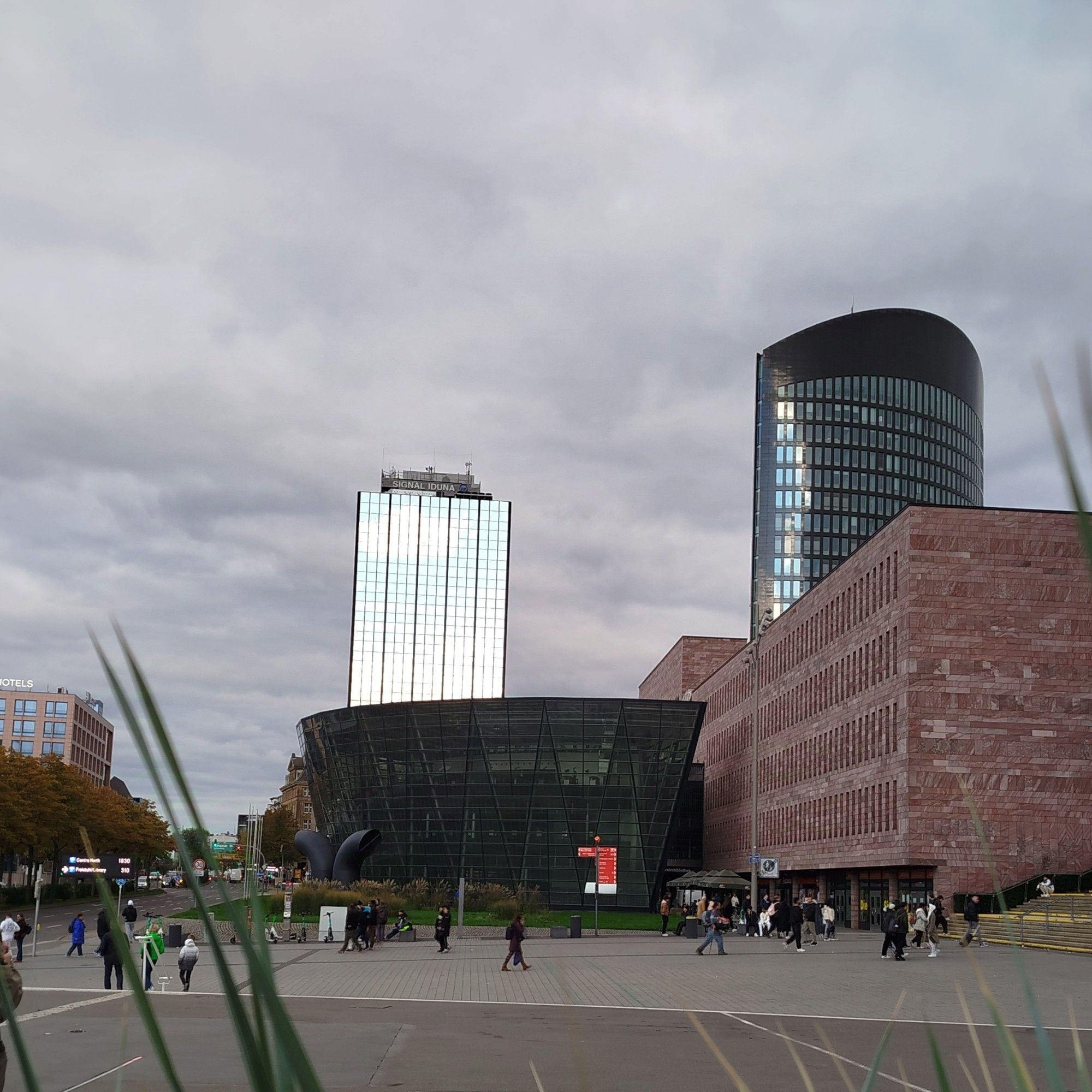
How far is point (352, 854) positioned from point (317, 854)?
4223 mm

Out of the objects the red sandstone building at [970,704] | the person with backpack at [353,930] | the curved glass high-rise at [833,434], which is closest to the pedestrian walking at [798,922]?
the red sandstone building at [970,704]

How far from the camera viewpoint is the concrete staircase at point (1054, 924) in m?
44.1

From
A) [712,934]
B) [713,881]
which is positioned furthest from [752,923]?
[712,934]

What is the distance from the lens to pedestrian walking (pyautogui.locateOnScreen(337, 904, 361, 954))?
43844mm

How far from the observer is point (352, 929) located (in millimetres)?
44031

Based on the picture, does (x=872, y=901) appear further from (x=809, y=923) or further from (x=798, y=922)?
(x=798, y=922)

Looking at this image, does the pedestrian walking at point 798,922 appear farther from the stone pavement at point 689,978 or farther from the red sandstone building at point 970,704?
the red sandstone building at point 970,704

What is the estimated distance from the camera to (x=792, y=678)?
81.0 m

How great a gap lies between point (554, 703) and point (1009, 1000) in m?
61.4

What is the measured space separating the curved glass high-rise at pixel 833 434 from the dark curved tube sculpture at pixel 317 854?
89637 millimetres

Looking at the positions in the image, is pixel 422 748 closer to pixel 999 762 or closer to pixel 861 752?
pixel 861 752

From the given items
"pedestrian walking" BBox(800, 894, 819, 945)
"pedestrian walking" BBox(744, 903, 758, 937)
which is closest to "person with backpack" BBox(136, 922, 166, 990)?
"pedestrian walking" BBox(800, 894, 819, 945)

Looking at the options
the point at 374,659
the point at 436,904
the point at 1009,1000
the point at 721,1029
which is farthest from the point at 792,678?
the point at 374,659

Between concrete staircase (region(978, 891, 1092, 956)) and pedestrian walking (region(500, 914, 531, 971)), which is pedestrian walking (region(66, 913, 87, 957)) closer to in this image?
pedestrian walking (region(500, 914, 531, 971))
